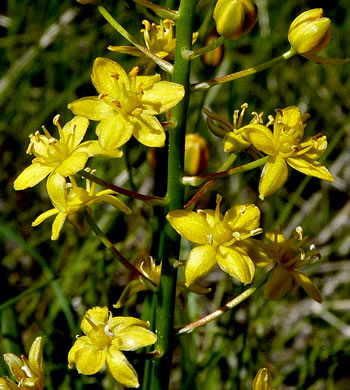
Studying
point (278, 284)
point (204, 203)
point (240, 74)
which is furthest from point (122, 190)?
point (204, 203)

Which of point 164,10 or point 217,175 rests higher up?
point 164,10

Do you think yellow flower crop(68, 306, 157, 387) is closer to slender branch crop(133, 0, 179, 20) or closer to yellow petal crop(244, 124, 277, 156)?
yellow petal crop(244, 124, 277, 156)

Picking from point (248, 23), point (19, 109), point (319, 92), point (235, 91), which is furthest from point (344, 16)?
point (248, 23)

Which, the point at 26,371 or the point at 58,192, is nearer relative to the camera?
the point at 58,192

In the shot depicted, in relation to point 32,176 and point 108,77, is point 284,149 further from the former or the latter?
point 32,176

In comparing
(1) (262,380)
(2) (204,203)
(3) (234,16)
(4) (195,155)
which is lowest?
(2) (204,203)

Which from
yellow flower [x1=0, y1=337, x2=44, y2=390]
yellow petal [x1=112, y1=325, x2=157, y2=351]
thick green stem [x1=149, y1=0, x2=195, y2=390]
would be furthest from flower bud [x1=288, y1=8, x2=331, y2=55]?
yellow flower [x1=0, y1=337, x2=44, y2=390]

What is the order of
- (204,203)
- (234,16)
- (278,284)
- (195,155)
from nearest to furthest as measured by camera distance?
1. (234,16)
2. (278,284)
3. (195,155)
4. (204,203)
